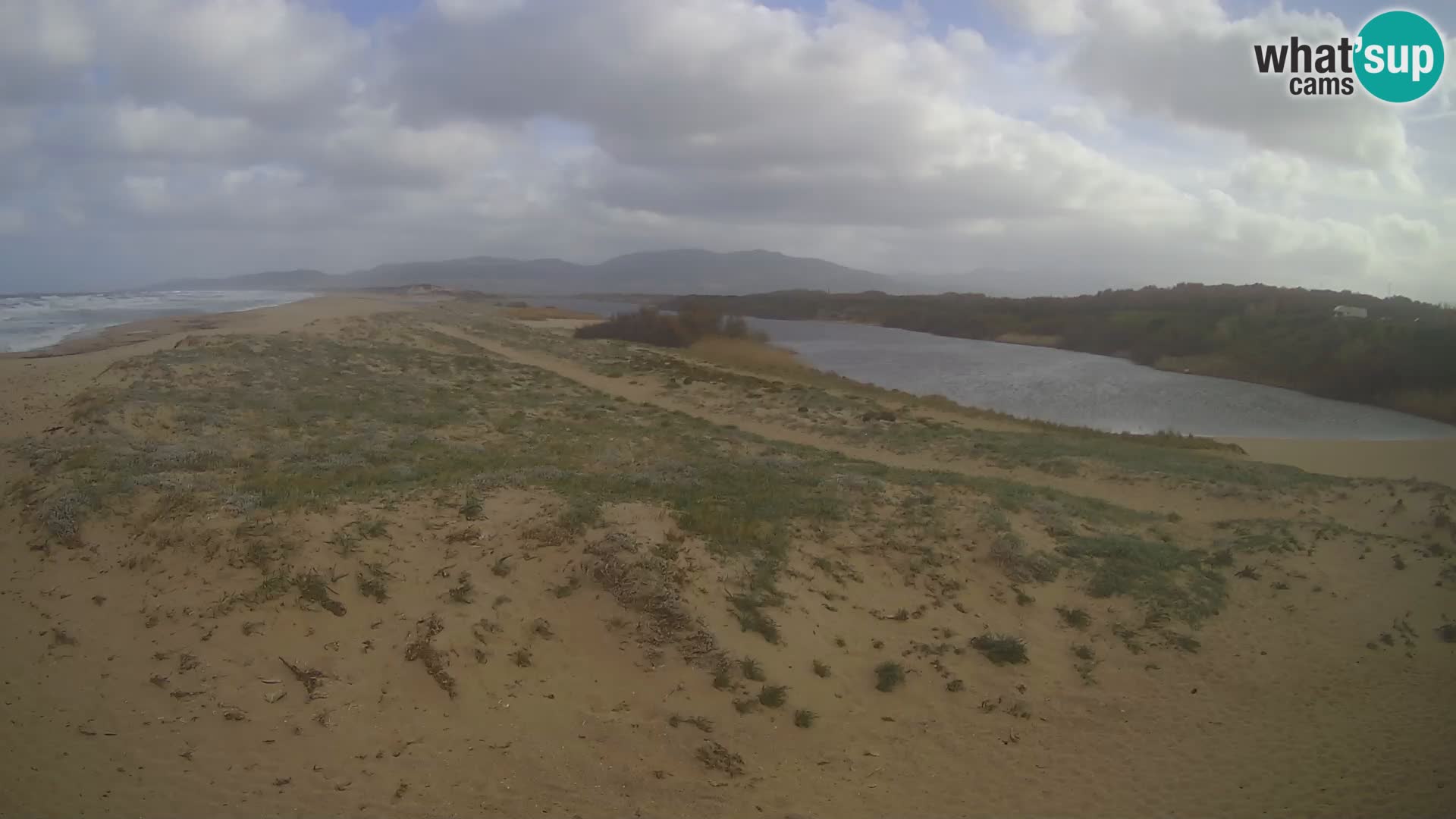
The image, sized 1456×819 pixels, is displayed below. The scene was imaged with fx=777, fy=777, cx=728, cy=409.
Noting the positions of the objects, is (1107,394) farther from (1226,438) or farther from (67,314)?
(67,314)

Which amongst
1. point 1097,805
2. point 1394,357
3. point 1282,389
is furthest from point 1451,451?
point 1097,805

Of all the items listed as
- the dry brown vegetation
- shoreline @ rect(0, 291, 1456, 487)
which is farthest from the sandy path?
the dry brown vegetation

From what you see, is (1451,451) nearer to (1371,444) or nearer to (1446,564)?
(1371,444)

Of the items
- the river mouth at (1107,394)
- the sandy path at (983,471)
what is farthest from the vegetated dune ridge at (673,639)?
the river mouth at (1107,394)

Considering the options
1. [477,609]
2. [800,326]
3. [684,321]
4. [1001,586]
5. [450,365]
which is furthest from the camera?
[800,326]

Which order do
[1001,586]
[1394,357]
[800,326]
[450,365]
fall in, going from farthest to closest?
[800,326] → [1394,357] → [450,365] → [1001,586]

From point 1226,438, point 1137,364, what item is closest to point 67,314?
point 1226,438
